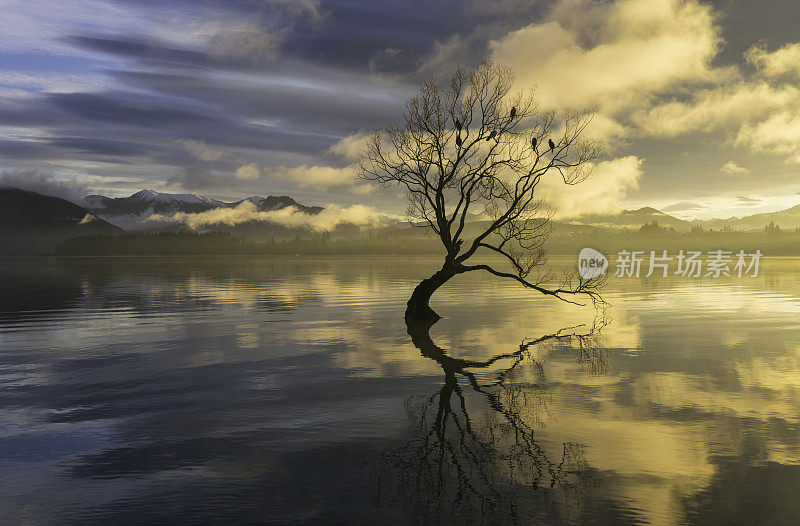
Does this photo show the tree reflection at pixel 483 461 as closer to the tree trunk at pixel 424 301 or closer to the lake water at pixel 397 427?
the lake water at pixel 397 427

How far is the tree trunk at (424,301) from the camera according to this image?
116 ft

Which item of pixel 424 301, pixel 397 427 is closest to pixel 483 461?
pixel 397 427

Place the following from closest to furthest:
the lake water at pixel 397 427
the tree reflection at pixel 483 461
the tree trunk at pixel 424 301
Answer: the tree reflection at pixel 483 461 → the lake water at pixel 397 427 → the tree trunk at pixel 424 301

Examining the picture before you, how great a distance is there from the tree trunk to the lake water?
18.7ft

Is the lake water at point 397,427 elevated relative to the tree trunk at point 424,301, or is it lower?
lower

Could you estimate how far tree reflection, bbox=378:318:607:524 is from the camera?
9.45 meters

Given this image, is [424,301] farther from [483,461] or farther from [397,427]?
[483,461]

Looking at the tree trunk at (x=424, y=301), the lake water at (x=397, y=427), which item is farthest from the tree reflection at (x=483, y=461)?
the tree trunk at (x=424, y=301)

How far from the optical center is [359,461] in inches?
453

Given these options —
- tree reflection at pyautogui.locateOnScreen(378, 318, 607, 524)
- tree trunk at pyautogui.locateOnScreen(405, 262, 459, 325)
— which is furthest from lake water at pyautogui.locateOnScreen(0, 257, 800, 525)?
tree trunk at pyautogui.locateOnScreen(405, 262, 459, 325)

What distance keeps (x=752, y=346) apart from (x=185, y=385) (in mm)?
23582

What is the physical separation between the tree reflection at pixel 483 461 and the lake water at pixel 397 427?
52mm

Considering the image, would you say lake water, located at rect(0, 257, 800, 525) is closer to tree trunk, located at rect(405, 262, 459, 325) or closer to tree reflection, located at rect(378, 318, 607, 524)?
tree reflection, located at rect(378, 318, 607, 524)

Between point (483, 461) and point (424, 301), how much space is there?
24680 millimetres
